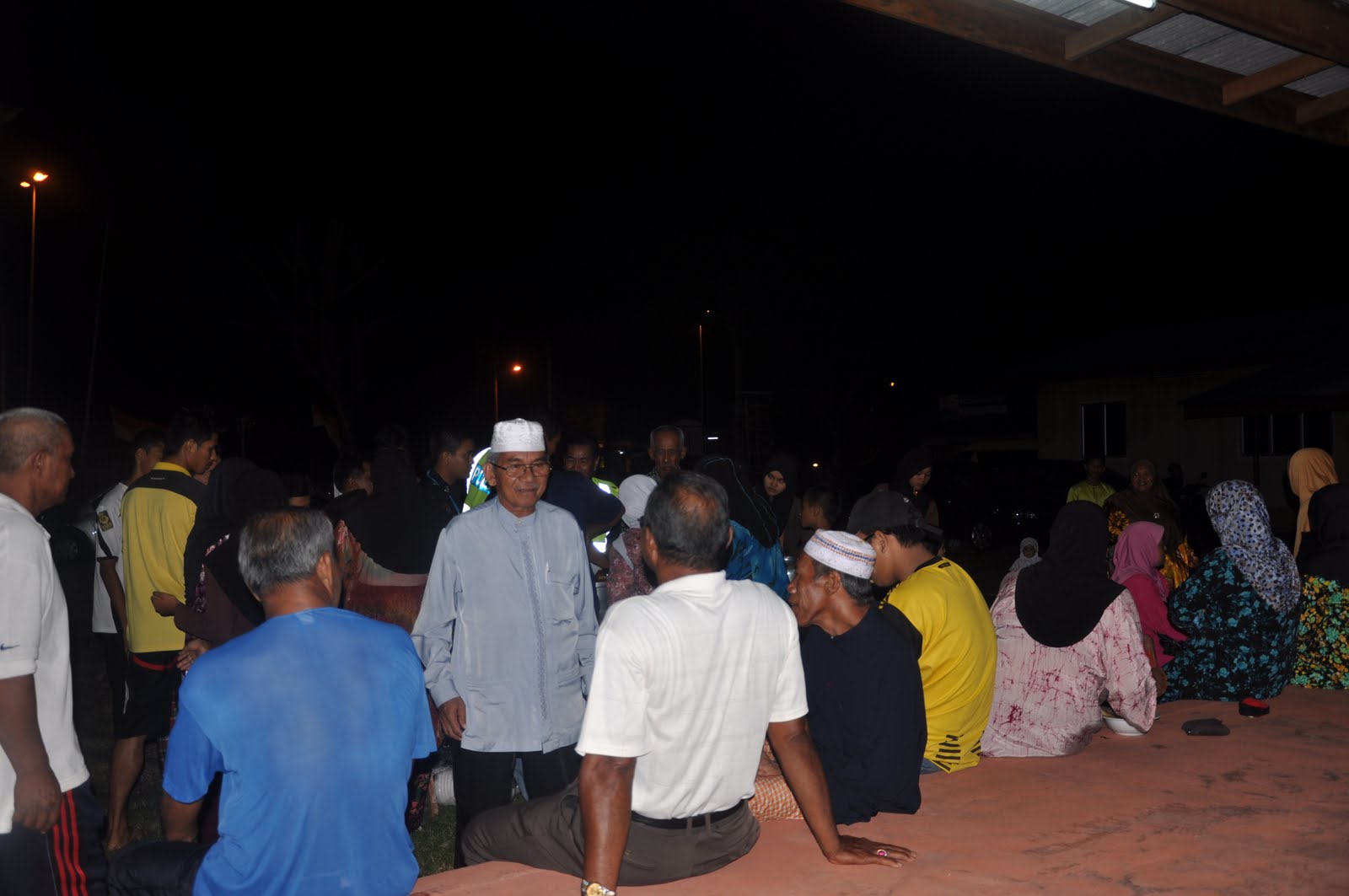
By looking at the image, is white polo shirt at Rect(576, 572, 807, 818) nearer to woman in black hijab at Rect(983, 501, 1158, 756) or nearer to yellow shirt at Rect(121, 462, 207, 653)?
woman in black hijab at Rect(983, 501, 1158, 756)

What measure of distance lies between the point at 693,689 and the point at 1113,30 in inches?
157

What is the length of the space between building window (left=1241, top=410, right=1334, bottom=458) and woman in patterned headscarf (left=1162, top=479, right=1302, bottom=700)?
18689mm

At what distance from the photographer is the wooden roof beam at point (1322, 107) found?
20.7ft

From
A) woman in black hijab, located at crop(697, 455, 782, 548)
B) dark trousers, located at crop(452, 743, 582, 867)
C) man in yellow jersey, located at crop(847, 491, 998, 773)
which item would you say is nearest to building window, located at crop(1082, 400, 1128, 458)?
woman in black hijab, located at crop(697, 455, 782, 548)

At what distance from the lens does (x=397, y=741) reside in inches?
115

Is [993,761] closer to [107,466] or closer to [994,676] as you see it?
[994,676]

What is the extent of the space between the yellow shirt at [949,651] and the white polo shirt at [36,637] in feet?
10.6

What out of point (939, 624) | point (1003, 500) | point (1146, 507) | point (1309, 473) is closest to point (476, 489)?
point (939, 624)

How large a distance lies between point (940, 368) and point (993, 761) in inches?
1666

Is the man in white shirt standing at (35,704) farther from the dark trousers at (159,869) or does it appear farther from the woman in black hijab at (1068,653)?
the woman in black hijab at (1068,653)

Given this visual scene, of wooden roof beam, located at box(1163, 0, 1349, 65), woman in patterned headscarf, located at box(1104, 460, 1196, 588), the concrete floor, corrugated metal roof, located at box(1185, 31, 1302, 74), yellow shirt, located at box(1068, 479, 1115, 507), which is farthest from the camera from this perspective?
yellow shirt, located at box(1068, 479, 1115, 507)

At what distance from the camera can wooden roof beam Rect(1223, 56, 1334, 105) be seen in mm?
5805

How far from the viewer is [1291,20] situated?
5.12m

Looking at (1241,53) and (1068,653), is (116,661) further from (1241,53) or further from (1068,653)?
(1241,53)
